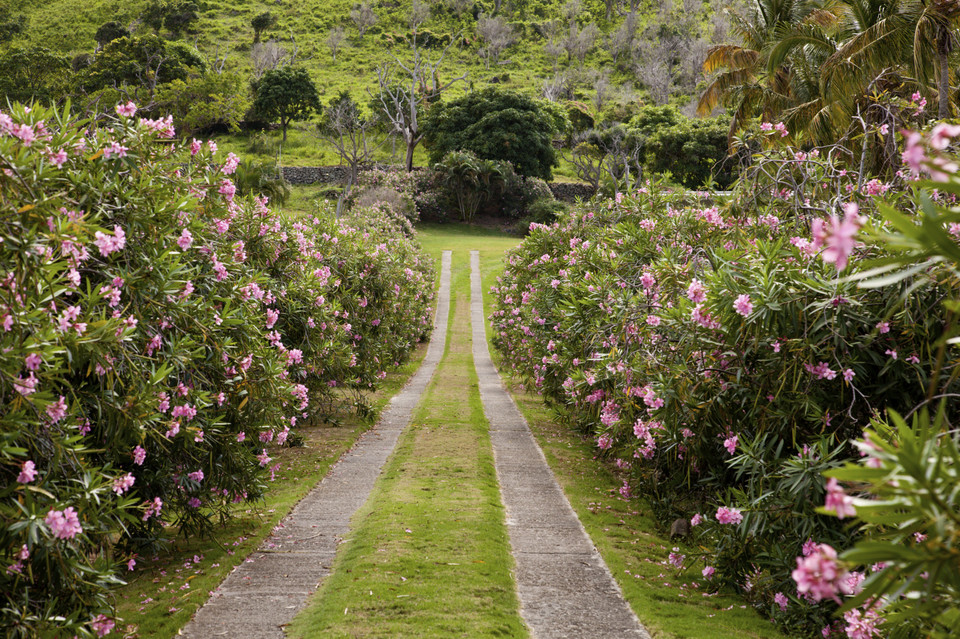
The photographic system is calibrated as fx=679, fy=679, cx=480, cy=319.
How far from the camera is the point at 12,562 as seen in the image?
3891 millimetres

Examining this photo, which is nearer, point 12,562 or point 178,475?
point 12,562

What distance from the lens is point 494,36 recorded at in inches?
3871

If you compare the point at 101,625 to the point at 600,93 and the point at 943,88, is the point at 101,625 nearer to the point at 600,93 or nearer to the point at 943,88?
the point at 943,88

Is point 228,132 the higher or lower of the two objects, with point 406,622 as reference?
higher

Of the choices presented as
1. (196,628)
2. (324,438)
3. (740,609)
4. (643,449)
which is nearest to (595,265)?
(643,449)

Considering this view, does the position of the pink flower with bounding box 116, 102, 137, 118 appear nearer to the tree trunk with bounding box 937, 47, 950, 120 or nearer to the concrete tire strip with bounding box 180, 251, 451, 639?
the concrete tire strip with bounding box 180, 251, 451, 639

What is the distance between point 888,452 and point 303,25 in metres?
112

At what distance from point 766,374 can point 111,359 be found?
5.23m

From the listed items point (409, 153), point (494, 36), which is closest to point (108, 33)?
point (409, 153)

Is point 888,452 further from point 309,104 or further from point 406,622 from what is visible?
point 309,104

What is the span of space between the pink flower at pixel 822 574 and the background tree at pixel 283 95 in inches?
2632

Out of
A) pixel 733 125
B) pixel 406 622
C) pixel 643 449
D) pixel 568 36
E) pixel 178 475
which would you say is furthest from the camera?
pixel 568 36

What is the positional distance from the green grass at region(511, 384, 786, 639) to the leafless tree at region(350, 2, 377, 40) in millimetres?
99586

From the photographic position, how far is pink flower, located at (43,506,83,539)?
148 inches
